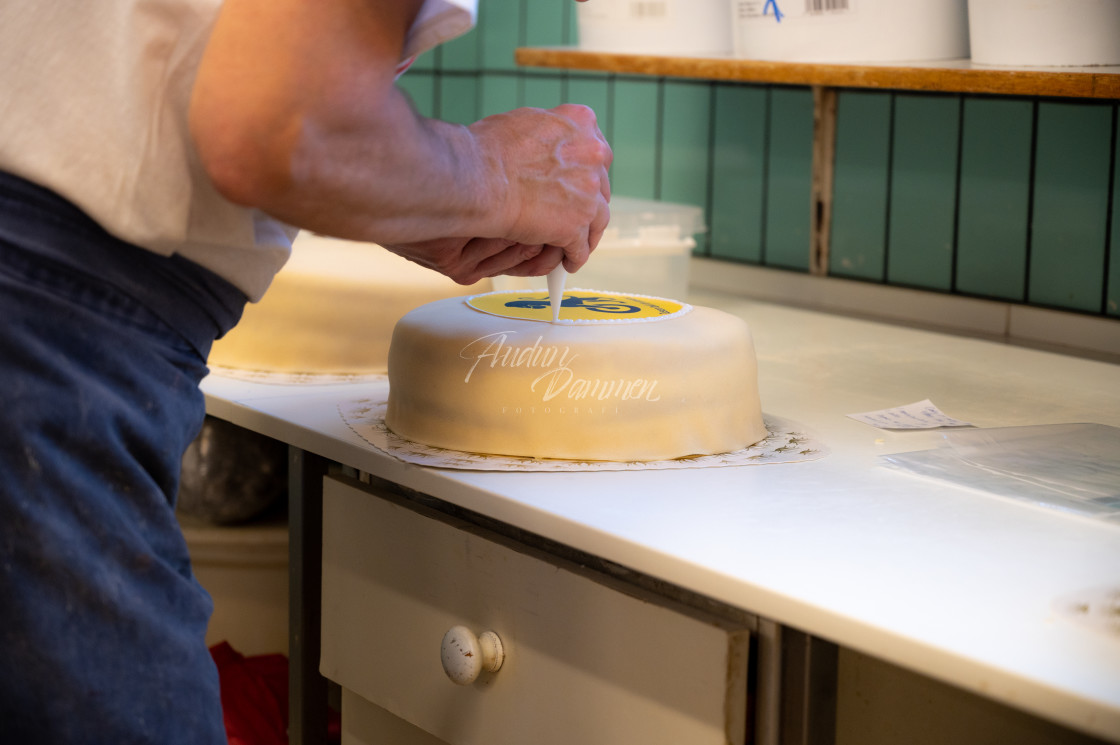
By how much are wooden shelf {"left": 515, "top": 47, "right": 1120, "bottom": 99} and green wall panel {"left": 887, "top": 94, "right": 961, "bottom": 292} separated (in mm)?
219

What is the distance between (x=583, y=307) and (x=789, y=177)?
0.79 metres

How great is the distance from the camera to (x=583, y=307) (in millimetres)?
1113

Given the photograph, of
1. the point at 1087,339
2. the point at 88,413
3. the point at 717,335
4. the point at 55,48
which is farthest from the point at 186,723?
the point at 1087,339

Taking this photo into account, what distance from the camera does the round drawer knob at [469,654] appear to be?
0.91 metres

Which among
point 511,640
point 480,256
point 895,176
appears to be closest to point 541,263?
point 480,256

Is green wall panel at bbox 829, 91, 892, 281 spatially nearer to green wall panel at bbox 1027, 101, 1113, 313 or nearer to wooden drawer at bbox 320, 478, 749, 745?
green wall panel at bbox 1027, 101, 1113, 313

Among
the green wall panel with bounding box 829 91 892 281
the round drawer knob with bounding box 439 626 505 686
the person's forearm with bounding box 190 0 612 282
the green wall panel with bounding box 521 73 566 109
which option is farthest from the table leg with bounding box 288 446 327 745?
the green wall panel with bounding box 521 73 566 109

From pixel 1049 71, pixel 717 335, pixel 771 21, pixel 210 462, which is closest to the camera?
pixel 717 335

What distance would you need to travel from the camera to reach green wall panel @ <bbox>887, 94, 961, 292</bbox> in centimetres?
158

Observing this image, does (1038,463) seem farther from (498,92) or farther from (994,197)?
(498,92)

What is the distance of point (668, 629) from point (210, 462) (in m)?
0.98

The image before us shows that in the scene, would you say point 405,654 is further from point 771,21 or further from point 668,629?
point 771,21

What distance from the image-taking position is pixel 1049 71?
1.14 m

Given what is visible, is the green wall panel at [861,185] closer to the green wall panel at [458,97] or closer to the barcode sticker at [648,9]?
the barcode sticker at [648,9]
